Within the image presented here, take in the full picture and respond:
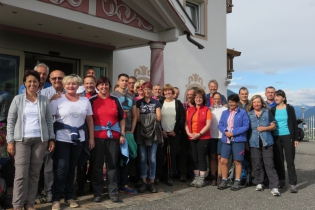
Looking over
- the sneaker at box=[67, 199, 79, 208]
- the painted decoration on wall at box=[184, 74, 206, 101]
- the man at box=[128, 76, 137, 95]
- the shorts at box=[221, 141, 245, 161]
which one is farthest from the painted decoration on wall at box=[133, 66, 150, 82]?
the sneaker at box=[67, 199, 79, 208]

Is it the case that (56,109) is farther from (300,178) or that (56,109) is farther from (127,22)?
(300,178)

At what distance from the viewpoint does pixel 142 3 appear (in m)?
7.90

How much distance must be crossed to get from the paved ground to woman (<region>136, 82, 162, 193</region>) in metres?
0.33

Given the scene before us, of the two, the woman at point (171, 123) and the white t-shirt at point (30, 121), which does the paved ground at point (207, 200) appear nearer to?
the woman at point (171, 123)

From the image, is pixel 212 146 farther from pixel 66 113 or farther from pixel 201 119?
pixel 66 113

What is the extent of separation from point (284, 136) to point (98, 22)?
440cm

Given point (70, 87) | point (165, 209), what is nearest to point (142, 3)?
point (70, 87)

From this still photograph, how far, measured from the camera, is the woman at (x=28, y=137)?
4.08 m

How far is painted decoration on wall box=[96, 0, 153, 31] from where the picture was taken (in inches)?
284

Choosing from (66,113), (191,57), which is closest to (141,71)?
(191,57)

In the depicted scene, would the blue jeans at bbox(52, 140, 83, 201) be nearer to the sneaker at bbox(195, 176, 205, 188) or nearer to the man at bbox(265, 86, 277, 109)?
the sneaker at bbox(195, 176, 205, 188)

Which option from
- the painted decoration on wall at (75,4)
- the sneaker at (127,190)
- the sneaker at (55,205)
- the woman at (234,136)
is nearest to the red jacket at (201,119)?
the woman at (234,136)

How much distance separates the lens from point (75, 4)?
263 inches

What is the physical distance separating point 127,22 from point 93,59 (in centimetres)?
190
